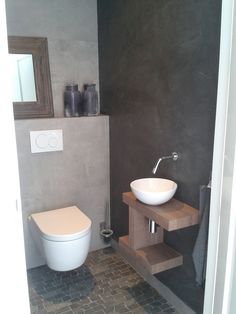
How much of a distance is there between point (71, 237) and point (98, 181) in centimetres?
79

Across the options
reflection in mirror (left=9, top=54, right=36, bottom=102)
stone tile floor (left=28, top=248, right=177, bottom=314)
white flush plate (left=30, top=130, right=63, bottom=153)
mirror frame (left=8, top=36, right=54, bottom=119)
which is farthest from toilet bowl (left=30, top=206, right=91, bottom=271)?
reflection in mirror (left=9, top=54, right=36, bottom=102)

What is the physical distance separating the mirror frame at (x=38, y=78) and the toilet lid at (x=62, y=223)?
82cm

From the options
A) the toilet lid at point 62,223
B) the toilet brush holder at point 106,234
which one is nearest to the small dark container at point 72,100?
the toilet lid at point 62,223

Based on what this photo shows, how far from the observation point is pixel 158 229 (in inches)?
80.4

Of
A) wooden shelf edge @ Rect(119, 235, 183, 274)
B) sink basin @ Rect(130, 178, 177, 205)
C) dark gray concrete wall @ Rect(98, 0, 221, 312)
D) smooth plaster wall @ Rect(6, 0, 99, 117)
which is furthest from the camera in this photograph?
smooth plaster wall @ Rect(6, 0, 99, 117)

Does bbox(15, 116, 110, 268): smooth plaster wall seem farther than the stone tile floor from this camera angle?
Yes

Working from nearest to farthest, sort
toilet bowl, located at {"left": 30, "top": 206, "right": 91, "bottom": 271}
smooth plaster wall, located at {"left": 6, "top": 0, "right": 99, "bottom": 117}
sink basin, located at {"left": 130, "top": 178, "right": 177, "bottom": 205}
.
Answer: sink basin, located at {"left": 130, "top": 178, "right": 177, "bottom": 205}
toilet bowl, located at {"left": 30, "top": 206, "right": 91, "bottom": 271}
smooth plaster wall, located at {"left": 6, "top": 0, "right": 99, "bottom": 117}

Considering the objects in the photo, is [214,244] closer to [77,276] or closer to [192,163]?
[192,163]

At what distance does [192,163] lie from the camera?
67.0 inches

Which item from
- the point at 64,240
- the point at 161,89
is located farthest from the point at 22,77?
the point at 64,240

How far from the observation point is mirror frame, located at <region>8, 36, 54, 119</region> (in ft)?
7.49

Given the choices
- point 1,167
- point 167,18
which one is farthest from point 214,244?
point 167,18

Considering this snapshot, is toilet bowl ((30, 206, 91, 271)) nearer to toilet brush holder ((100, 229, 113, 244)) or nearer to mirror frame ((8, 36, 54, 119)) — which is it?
toilet brush holder ((100, 229, 113, 244))

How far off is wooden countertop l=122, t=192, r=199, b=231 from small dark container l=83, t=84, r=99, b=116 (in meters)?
1.04
